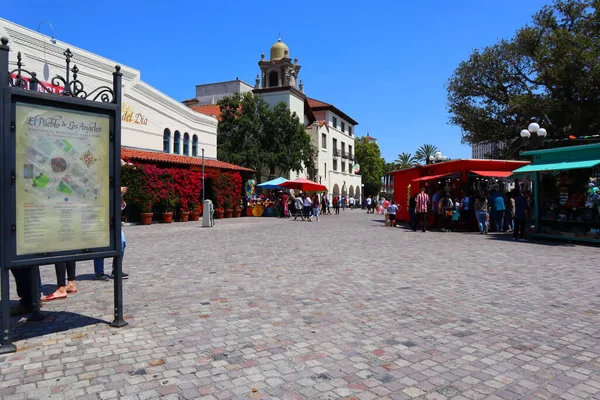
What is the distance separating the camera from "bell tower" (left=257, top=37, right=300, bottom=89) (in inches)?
1890

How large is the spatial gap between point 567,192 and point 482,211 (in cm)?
314

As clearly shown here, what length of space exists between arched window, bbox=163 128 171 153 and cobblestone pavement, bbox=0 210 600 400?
19.6 m

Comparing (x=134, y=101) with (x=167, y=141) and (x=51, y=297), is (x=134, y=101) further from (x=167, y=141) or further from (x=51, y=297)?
(x=51, y=297)

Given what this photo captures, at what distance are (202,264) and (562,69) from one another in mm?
21976

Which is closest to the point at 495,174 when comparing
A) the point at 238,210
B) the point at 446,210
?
the point at 446,210

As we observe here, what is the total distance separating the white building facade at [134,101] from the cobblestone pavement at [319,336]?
13.8 meters

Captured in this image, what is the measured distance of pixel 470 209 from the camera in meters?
17.8

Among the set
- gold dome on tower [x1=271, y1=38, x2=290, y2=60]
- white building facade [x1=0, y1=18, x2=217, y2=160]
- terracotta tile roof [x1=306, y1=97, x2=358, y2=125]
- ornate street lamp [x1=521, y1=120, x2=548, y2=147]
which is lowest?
ornate street lamp [x1=521, y1=120, x2=548, y2=147]

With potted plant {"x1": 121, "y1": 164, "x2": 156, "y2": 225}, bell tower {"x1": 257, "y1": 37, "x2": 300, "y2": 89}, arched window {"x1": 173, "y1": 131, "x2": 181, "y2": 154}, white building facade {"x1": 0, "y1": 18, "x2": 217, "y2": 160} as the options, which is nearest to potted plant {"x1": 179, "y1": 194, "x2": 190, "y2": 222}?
potted plant {"x1": 121, "y1": 164, "x2": 156, "y2": 225}

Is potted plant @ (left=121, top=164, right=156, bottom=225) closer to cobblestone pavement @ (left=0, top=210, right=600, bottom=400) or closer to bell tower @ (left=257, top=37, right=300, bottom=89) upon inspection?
cobblestone pavement @ (left=0, top=210, right=600, bottom=400)

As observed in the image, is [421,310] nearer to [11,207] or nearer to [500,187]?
[11,207]

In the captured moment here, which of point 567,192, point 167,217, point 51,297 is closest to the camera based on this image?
point 51,297

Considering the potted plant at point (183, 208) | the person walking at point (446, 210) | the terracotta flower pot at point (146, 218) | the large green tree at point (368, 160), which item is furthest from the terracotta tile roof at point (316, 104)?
the person walking at point (446, 210)

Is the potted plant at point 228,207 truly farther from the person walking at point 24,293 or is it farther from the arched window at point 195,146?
the person walking at point 24,293
